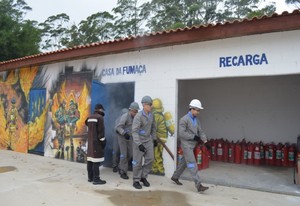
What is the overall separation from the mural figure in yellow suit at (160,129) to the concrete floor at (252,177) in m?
0.66

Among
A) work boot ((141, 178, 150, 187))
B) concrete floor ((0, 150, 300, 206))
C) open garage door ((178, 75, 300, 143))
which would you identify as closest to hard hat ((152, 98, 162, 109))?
concrete floor ((0, 150, 300, 206))

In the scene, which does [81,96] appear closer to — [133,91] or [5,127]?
[133,91]

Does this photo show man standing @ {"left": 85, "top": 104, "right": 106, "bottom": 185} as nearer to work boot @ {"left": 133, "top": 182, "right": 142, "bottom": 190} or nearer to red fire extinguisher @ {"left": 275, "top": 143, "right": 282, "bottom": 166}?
work boot @ {"left": 133, "top": 182, "right": 142, "bottom": 190}

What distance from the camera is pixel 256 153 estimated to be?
9492 millimetres

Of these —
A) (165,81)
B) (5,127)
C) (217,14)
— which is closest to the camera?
(165,81)

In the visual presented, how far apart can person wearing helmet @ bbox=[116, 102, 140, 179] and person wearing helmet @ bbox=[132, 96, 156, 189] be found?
0.57 m

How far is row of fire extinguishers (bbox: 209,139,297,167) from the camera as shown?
9.23 metres

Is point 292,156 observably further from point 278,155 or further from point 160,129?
point 160,129

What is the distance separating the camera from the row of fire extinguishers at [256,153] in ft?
30.3

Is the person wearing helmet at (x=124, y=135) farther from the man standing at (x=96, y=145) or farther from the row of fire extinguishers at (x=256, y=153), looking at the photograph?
the row of fire extinguishers at (x=256, y=153)

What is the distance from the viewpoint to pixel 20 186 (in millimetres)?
7102

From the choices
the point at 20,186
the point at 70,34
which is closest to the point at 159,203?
the point at 20,186

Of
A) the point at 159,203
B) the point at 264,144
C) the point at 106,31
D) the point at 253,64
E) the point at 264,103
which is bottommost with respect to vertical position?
the point at 159,203

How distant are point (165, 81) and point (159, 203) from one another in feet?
10.6
